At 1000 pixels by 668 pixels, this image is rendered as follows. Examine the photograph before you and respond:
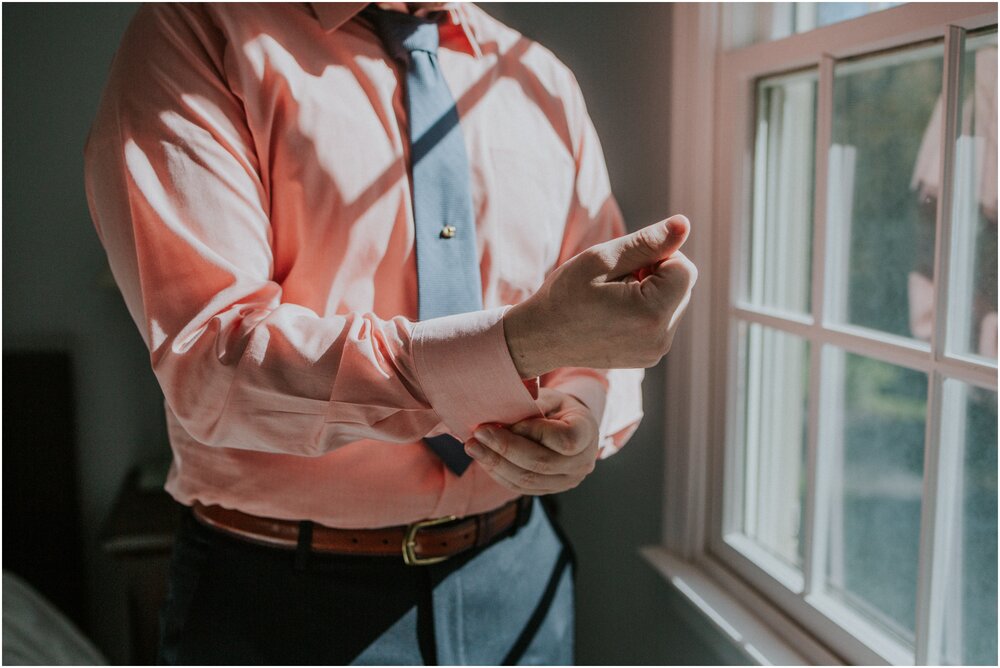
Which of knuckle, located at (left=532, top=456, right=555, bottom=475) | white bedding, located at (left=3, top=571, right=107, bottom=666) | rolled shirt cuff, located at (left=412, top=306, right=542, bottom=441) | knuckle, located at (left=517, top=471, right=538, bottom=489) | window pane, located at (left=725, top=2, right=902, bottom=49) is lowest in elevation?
white bedding, located at (left=3, top=571, right=107, bottom=666)

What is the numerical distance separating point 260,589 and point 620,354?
0.54 metres

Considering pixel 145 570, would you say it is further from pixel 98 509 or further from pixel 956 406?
pixel 956 406

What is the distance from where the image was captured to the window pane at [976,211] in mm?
998

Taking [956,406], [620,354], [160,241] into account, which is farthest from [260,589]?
[956,406]

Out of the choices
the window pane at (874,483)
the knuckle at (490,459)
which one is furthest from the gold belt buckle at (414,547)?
the window pane at (874,483)

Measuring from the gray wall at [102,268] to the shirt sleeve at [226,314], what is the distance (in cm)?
98

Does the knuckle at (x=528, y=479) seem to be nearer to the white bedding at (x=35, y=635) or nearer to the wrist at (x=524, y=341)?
the wrist at (x=524, y=341)

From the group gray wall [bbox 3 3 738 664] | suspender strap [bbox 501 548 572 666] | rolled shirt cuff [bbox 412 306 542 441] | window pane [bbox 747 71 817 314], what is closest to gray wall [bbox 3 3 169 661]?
gray wall [bbox 3 3 738 664]

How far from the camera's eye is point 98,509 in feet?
7.43

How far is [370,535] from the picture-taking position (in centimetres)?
99

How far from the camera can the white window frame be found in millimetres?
1069

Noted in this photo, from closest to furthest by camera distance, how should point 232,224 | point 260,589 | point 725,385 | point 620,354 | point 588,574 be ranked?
point 620,354 < point 232,224 < point 260,589 < point 725,385 < point 588,574

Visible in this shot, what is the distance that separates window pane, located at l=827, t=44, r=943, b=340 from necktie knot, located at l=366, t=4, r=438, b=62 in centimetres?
63

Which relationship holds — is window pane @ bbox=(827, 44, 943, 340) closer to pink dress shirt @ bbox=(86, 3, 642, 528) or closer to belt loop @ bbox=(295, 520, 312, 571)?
pink dress shirt @ bbox=(86, 3, 642, 528)
